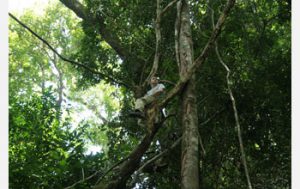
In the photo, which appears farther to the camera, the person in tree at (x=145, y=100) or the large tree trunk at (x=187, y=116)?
the person in tree at (x=145, y=100)

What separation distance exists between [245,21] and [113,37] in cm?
296

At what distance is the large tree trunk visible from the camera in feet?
19.5

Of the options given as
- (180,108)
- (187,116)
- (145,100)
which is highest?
(180,108)

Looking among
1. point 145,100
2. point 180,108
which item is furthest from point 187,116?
point 180,108

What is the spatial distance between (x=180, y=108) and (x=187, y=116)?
1.54 meters

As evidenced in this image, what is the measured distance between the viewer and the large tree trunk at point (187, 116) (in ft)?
19.5

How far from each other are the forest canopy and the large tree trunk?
2cm

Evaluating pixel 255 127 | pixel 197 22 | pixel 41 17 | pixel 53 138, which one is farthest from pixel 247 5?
pixel 41 17

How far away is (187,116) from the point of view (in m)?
6.63

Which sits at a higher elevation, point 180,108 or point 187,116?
point 180,108

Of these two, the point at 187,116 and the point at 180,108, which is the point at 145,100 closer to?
the point at 187,116

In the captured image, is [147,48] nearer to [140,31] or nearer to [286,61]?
[140,31]

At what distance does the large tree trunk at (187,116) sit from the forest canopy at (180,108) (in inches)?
0.6

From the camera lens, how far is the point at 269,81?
8.41 metres
